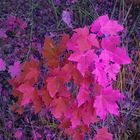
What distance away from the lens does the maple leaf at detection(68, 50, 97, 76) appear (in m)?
1.58

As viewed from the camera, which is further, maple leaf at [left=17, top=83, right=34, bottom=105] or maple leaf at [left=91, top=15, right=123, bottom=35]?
maple leaf at [left=17, top=83, right=34, bottom=105]

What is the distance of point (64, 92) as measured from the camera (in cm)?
183

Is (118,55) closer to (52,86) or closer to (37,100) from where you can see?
(52,86)

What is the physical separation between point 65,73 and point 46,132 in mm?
1026

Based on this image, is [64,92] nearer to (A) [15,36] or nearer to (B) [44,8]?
(A) [15,36]

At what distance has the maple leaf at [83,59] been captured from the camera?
62.3 inches

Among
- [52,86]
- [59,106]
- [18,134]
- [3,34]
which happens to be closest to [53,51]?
[52,86]

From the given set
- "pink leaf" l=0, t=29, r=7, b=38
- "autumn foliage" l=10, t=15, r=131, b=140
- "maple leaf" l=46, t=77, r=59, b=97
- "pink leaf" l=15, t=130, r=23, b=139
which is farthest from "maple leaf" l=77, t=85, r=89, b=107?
"pink leaf" l=0, t=29, r=7, b=38

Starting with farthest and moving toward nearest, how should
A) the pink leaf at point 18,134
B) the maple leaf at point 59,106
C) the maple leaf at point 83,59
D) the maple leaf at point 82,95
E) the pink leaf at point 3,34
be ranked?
1. the pink leaf at point 3,34
2. the pink leaf at point 18,134
3. the maple leaf at point 59,106
4. the maple leaf at point 82,95
5. the maple leaf at point 83,59

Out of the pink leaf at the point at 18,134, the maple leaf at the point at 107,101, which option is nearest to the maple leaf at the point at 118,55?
the maple leaf at the point at 107,101

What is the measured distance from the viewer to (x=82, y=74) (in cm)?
160

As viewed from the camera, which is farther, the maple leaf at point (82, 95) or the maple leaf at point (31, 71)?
the maple leaf at point (31, 71)

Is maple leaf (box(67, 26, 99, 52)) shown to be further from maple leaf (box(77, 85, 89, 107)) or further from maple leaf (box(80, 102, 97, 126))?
maple leaf (box(80, 102, 97, 126))

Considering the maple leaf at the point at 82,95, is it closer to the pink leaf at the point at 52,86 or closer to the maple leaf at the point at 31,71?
the pink leaf at the point at 52,86
